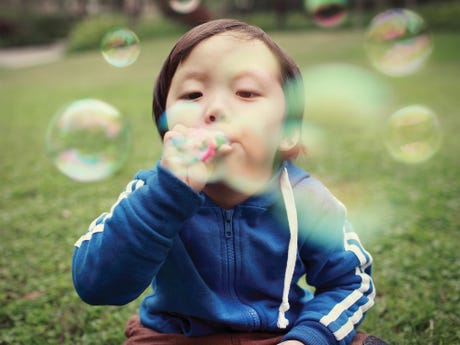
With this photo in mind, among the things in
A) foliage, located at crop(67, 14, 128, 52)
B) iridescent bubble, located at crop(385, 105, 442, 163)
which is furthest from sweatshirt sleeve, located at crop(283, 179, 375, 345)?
foliage, located at crop(67, 14, 128, 52)

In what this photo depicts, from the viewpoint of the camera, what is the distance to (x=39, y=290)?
2654 mm

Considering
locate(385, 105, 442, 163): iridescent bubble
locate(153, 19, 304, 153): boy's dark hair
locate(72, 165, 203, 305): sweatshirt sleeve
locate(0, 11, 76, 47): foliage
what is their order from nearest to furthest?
1. locate(72, 165, 203, 305): sweatshirt sleeve
2. locate(153, 19, 304, 153): boy's dark hair
3. locate(385, 105, 442, 163): iridescent bubble
4. locate(0, 11, 76, 47): foliage

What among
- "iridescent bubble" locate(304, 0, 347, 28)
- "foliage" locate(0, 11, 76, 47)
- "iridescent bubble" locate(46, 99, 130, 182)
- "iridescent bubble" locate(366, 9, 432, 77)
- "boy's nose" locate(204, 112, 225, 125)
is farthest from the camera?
"foliage" locate(0, 11, 76, 47)

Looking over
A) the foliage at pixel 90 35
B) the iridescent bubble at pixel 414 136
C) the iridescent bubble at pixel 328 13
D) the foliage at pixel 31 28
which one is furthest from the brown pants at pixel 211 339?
the foliage at pixel 31 28

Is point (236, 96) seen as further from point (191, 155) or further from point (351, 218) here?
point (351, 218)

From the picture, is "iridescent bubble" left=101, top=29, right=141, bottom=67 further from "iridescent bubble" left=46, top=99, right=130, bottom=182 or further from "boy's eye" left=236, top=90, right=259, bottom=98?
"boy's eye" left=236, top=90, right=259, bottom=98

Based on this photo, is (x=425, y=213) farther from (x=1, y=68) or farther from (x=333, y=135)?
(x=1, y=68)

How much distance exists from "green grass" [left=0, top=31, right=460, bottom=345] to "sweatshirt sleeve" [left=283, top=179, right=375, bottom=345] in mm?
612

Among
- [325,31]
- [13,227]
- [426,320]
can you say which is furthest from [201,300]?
[325,31]

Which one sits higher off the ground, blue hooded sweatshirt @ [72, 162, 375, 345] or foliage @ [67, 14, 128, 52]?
blue hooded sweatshirt @ [72, 162, 375, 345]

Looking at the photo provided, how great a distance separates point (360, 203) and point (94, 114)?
2.28 m

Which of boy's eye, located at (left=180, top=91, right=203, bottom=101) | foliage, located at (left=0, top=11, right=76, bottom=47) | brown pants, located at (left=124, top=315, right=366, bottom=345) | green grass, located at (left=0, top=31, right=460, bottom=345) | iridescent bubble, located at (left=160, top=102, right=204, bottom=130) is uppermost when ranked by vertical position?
boy's eye, located at (left=180, top=91, right=203, bottom=101)

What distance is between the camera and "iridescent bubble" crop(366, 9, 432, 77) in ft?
15.2

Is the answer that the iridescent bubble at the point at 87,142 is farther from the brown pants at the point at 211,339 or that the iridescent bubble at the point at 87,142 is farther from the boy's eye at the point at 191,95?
the boy's eye at the point at 191,95
